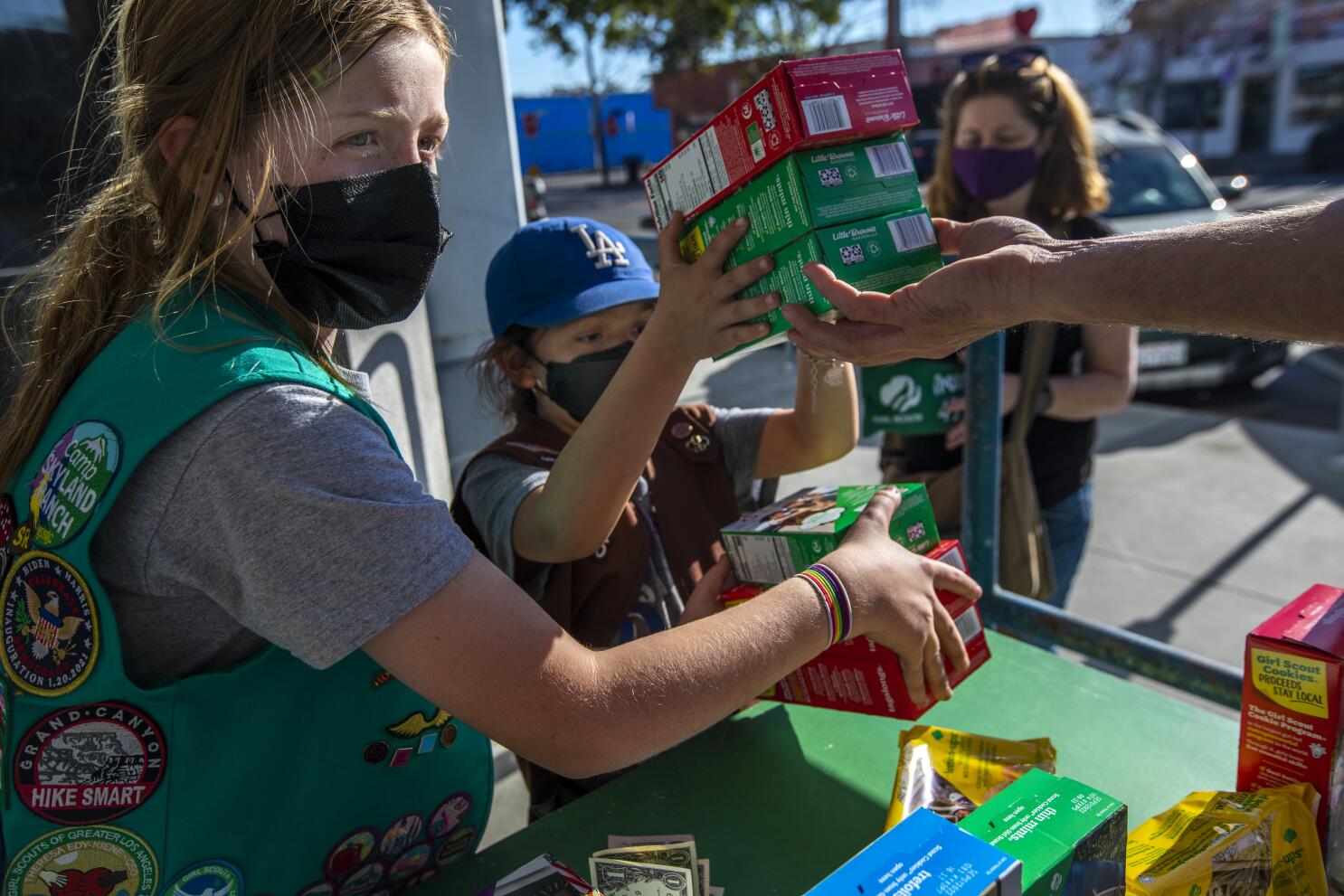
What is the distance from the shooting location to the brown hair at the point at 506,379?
182 cm

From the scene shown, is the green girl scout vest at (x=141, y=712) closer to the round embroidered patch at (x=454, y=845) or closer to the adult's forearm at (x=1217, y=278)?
the round embroidered patch at (x=454, y=845)

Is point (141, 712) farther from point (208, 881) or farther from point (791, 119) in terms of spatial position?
point (791, 119)

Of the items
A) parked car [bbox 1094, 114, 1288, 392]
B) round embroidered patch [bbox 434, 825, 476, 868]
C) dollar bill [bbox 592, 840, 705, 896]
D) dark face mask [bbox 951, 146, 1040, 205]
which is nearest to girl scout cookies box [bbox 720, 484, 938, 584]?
dollar bill [bbox 592, 840, 705, 896]

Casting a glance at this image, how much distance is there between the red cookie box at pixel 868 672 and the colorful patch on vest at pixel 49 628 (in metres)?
0.86

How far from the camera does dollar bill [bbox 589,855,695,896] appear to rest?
1.05 metres

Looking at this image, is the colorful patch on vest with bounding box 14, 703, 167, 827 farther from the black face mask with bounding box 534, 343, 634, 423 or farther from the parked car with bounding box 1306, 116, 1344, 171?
the parked car with bounding box 1306, 116, 1344, 171

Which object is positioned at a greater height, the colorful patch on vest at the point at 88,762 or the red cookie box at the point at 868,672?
the colorful patch on vest at the point at 88,762

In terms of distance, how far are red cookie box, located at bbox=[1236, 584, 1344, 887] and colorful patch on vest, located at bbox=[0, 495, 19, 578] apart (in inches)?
58.7

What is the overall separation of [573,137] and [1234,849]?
3.99 meters

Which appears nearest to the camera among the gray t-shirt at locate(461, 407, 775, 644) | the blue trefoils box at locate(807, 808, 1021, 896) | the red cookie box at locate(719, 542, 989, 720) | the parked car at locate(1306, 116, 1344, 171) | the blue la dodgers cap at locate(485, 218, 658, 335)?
the blue trefoils box at locate(807, 808, 1021, 896)

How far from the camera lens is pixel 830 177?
1271 mm

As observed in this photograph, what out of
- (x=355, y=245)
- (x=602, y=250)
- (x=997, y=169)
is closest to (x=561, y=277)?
(x=602, y=250)

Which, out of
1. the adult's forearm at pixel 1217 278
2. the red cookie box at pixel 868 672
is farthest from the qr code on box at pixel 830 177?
the red cookie box at pixel 868 672

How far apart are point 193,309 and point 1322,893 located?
4.74 ft
